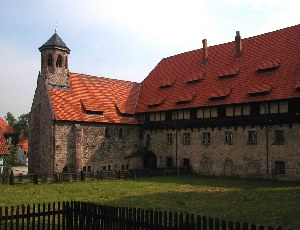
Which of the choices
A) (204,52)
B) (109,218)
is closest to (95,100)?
(204,52)

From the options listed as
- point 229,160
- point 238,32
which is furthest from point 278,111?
point 238,32

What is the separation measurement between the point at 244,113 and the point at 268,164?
512cm

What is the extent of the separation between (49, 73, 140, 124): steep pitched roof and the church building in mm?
131

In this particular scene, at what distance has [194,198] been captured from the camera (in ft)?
65.9

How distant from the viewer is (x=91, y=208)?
37.8 ft

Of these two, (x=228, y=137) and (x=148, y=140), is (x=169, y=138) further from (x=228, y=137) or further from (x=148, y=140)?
(x=228, y=137)

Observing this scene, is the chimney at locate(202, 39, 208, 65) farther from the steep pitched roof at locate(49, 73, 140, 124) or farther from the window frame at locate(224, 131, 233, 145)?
the window frame at locate(224, 131, 233, 145)

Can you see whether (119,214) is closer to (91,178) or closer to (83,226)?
(83,226)

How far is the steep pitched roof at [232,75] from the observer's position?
1212 inches

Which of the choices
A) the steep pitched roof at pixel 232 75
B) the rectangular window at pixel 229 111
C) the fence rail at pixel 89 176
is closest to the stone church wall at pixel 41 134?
the fence rail at pixel 89 176

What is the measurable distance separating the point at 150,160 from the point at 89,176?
1201 cm

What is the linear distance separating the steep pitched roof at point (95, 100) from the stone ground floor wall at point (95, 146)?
0.95 meters

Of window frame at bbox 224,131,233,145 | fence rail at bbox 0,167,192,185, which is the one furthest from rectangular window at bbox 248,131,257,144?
fence rail at bbox 0,167,192,185

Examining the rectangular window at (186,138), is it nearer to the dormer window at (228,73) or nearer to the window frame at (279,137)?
the dormer window at (228,73)
